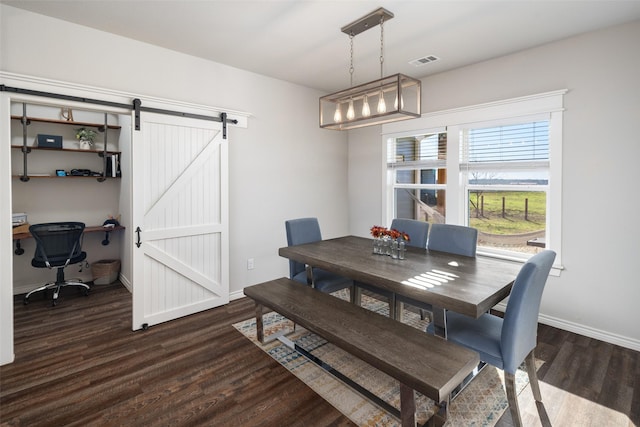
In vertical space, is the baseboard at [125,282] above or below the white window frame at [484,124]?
below

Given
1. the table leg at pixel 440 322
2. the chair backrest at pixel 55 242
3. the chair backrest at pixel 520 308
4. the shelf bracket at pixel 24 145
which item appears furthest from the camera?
the shelf bracket at pixel 24 145

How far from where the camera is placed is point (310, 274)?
123 inches

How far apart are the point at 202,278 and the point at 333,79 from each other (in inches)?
119

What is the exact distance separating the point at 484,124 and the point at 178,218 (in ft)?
11.8

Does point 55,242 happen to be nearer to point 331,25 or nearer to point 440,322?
point 331,25

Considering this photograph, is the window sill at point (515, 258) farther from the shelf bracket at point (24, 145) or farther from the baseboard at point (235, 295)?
the shelf bracket at point (24, 145)

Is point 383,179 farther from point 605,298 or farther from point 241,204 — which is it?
point 605,298

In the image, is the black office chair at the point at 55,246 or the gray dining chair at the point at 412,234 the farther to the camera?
the black office chair at the point at 55,246

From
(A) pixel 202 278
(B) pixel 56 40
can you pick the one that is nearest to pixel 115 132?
(B) pixel 56 40

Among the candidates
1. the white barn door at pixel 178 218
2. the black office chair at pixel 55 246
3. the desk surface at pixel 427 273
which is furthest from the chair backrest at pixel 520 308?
the black office chair at pixel 55 246

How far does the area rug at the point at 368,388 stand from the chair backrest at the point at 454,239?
3.27ft

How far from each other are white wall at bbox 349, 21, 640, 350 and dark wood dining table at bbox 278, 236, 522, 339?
1.18m

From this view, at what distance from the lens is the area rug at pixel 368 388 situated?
2002 mm

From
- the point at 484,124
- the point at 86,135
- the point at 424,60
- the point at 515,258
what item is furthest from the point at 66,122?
the point at 515,258
